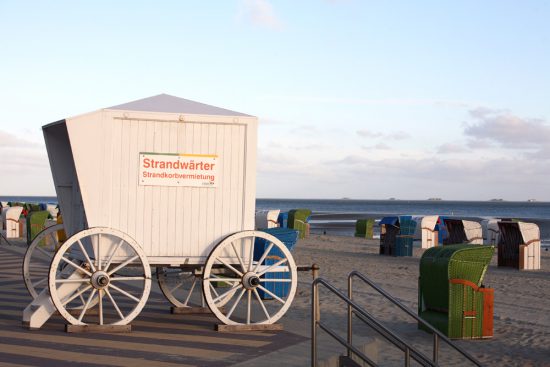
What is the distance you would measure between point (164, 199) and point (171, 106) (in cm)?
128

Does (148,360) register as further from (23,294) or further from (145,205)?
(23,294)

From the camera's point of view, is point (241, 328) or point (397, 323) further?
point (397, 323)

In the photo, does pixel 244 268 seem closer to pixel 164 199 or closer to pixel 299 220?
pixel 164 199

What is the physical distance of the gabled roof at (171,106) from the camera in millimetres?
10711

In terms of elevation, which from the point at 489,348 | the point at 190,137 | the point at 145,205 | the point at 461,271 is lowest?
the point at 489,348

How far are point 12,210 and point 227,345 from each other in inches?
1056

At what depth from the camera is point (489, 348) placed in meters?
10.5

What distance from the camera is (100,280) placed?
10094 mm

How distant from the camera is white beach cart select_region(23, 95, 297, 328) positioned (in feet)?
33.7

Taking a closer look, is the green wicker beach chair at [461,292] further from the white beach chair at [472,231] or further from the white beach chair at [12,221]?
the white beach chair at [12,221]

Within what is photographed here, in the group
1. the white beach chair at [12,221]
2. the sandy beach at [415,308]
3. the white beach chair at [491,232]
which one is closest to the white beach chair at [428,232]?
the white beach chair at [491,232]

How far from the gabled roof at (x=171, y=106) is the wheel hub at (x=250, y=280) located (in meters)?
2.15

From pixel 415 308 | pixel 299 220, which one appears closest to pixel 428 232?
pixel 299 220

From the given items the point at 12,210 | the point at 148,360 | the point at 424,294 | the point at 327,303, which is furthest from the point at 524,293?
the point at 12,210
